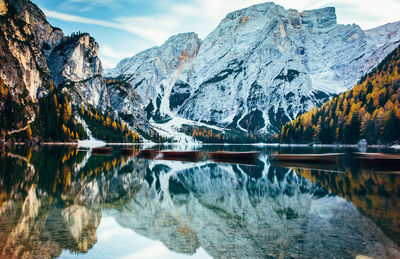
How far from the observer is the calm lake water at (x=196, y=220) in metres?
10.7

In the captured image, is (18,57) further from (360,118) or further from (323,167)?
(360,118)

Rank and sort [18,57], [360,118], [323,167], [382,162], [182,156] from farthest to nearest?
[18,57] → [360,118] → [182,156] → [382,162] → [323,167]

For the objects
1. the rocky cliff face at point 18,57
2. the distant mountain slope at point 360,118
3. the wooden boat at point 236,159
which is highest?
the rocky cliff face at point 18,57

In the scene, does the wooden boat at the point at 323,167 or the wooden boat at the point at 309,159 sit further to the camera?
the wooden boat at the point at 309,159

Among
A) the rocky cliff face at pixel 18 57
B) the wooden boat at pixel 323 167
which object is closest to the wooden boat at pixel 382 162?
the wooden boat at pixel 323 167

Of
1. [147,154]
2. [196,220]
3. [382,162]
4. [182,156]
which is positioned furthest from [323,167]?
[147,154]

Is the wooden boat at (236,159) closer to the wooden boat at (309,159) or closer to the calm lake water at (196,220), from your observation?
the wooden boat at (309,159)

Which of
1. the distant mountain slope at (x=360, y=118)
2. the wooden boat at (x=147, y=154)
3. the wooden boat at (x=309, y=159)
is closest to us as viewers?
the wooden boat at (x=309, y=159)

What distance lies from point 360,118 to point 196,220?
12819 centimetres

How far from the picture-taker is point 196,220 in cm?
1491

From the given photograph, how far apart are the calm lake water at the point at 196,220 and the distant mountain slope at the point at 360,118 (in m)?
96.4

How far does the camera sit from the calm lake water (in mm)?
10663

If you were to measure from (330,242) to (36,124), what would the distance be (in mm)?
143759

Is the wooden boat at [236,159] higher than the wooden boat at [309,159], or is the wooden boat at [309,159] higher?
the wooden boat at [309,159]
